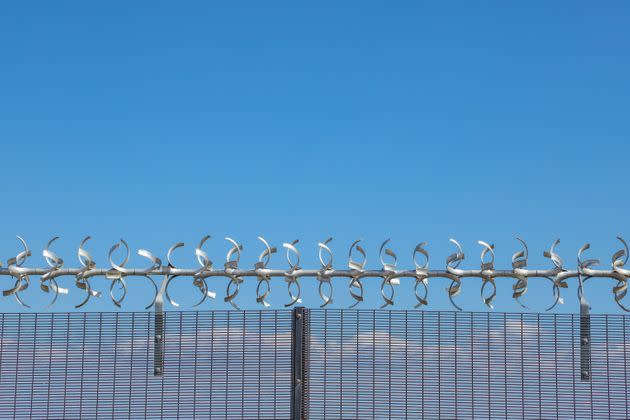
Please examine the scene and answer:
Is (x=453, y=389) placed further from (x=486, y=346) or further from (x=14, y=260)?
(x=14, y=260)

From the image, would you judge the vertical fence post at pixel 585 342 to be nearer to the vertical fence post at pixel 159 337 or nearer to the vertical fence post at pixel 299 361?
the vertical fence post at pixel 299 361

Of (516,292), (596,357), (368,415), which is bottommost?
(368,415)

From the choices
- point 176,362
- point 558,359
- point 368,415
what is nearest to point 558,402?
point 558,359

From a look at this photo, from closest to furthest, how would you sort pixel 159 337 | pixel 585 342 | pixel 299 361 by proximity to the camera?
pixel 299 361 → pixel 585 342 → pixel 159 337

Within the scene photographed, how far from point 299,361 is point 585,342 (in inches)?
195

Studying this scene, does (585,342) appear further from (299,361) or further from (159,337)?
(159,337)

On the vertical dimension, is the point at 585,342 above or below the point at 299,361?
above

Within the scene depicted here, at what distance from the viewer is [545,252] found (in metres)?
16.3

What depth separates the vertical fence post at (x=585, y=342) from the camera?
16219 mm

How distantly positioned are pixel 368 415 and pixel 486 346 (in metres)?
2.37

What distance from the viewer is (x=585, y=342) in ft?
53.4

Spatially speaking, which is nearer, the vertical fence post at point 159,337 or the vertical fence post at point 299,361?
the vertical fence post at point 299,361

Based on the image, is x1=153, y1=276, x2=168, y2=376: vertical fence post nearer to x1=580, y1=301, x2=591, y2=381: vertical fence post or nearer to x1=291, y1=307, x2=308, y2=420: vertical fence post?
x1=291, y1=307, x2=308, y2=420: vertical fence post

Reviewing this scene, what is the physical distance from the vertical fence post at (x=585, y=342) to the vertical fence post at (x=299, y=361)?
4.76m
